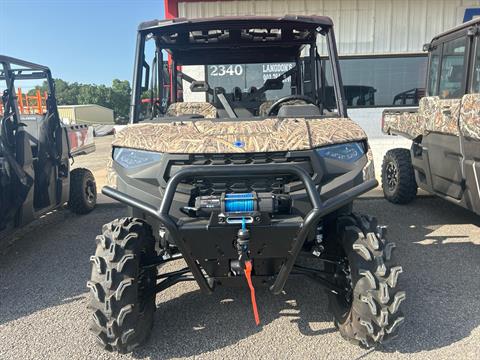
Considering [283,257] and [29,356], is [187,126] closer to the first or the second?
[283,257]

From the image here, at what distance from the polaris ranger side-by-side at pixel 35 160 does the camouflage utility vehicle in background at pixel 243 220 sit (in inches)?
88.9

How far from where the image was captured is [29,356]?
2.69 m

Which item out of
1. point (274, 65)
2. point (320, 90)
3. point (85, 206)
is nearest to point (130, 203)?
point (320, 90)

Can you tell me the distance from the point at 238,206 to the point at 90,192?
15.3 feet

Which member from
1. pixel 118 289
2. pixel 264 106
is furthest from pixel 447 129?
pixel 118 289

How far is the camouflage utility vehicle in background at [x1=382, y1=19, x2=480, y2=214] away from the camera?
4.25 metres

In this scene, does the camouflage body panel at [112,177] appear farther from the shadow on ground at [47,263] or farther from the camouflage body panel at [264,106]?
the camouflage body panel at [264,106]

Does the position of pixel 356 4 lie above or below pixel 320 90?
above

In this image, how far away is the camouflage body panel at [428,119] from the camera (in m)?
4.53

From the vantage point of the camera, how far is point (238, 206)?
2266mm

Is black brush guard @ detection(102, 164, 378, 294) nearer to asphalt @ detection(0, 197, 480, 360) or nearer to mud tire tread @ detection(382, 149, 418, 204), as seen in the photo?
asphalt @ detection(0, 197, 480, 360)

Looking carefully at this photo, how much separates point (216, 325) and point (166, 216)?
3.87 ft

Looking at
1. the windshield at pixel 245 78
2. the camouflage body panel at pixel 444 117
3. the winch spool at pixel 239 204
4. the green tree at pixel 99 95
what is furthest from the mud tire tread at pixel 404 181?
the green tree at pixel 99 95

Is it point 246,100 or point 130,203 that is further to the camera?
point 246,100
